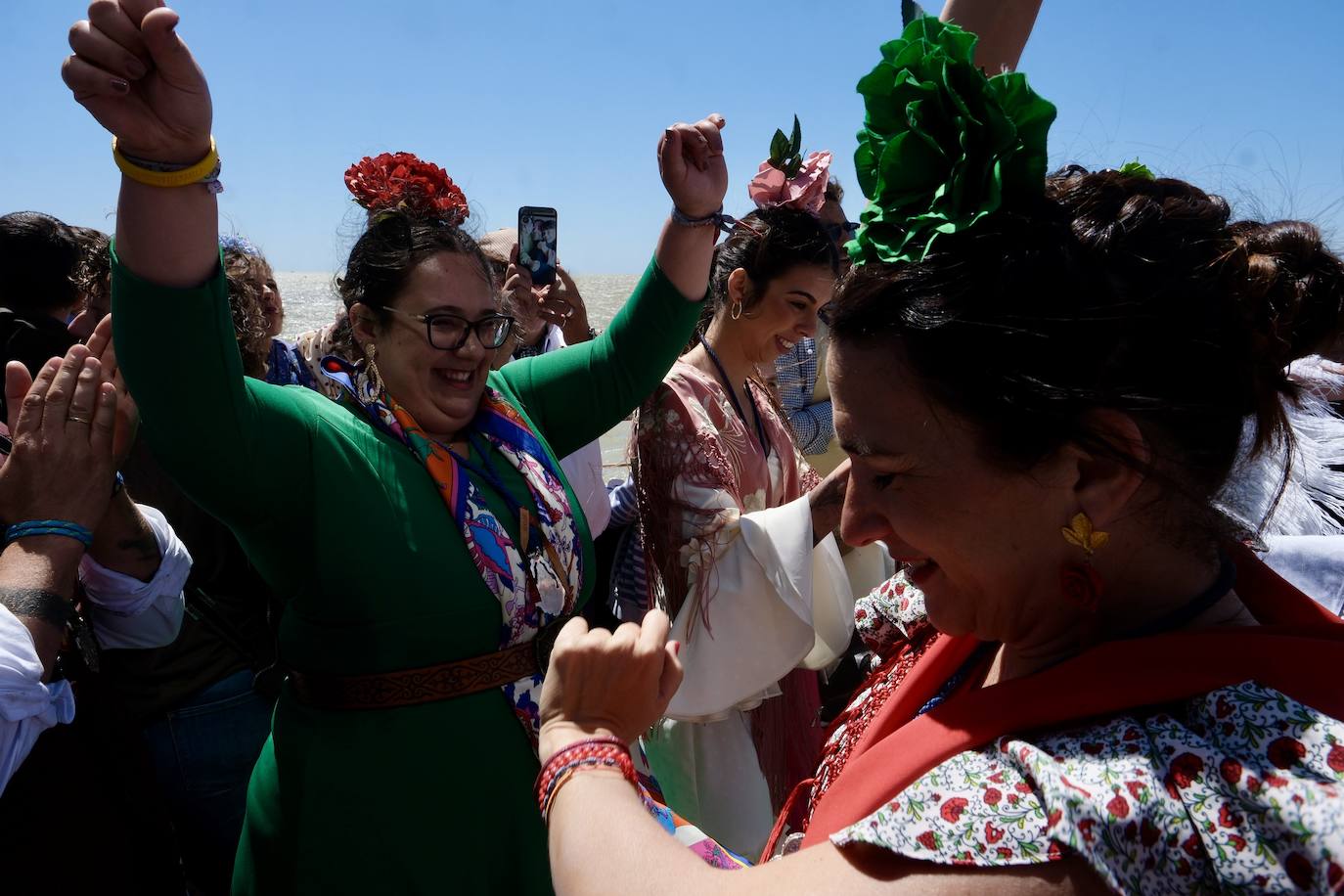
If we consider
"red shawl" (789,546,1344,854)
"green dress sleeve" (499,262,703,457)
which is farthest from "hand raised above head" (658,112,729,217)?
"red shawl" (789,546,1344,854)

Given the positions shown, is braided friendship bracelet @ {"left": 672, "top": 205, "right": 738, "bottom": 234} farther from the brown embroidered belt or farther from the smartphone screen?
the smartphone screen

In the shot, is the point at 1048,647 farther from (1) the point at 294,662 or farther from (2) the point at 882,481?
(1) the point at 294,662

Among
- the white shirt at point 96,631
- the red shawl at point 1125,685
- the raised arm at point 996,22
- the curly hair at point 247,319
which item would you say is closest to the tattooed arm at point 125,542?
the white shirt at point 96,631

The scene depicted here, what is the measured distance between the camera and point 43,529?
5.26 ft

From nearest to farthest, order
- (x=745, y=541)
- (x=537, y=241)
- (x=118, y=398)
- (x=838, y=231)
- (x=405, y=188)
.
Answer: (x=118, y=398), (x=405, y=188), (x=745, y=541), (x=838, y=231), (x=537, y=241)

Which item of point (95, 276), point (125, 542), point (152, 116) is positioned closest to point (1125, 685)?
point (152, 116)

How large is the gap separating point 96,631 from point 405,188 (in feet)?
Result: 3.93

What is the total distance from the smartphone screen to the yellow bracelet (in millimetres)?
2414

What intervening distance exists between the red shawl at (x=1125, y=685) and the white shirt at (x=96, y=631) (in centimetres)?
126

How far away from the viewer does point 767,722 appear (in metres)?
2.89

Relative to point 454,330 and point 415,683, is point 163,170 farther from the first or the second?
point 415,683

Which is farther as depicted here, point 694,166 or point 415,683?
point 694,166

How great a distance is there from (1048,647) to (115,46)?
1.42 m

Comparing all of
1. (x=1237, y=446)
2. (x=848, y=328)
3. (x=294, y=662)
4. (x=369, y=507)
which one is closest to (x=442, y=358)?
(x=369, y=507)
